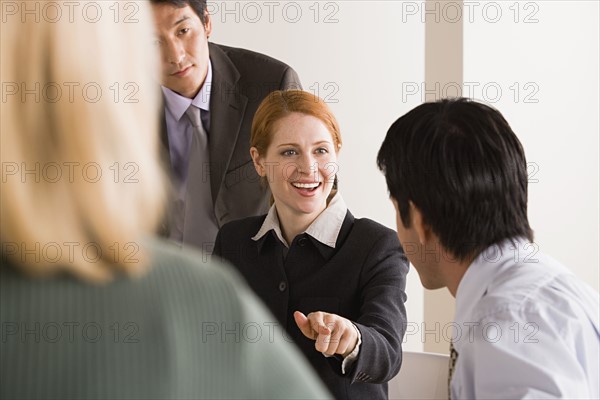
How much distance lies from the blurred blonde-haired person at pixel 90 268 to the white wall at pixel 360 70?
10.8ft

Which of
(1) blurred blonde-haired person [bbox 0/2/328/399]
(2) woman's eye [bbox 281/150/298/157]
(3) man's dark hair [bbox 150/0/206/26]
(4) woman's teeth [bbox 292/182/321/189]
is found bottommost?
(4) woman's teeth [bbox 292/182/321/189]

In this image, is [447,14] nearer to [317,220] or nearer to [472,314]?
[317,220]

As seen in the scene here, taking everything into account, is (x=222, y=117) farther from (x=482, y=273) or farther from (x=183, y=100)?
(x=482, y=273)

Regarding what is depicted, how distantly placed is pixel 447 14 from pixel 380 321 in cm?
209

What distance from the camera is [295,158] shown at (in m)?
2.49

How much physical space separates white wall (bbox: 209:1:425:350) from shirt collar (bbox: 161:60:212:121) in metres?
1.18

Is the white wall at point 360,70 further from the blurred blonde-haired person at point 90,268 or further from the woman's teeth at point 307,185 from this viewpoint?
the blurred blonde-haired person at point 90,268

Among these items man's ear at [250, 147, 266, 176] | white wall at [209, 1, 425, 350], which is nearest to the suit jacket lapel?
man's ear at [250, 147, 266, 176]

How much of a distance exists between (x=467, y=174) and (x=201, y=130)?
1.27 meters

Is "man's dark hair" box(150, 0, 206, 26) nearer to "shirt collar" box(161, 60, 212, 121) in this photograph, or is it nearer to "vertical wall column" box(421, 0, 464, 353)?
"shirt collar" box(161, 60, 212, 121)

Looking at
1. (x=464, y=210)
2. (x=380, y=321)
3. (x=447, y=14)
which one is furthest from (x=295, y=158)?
(x=447, y=14)

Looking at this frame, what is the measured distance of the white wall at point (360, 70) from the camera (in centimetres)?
391

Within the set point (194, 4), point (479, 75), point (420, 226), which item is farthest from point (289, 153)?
point (479, 75)

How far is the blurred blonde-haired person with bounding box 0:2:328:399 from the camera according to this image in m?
0.56
